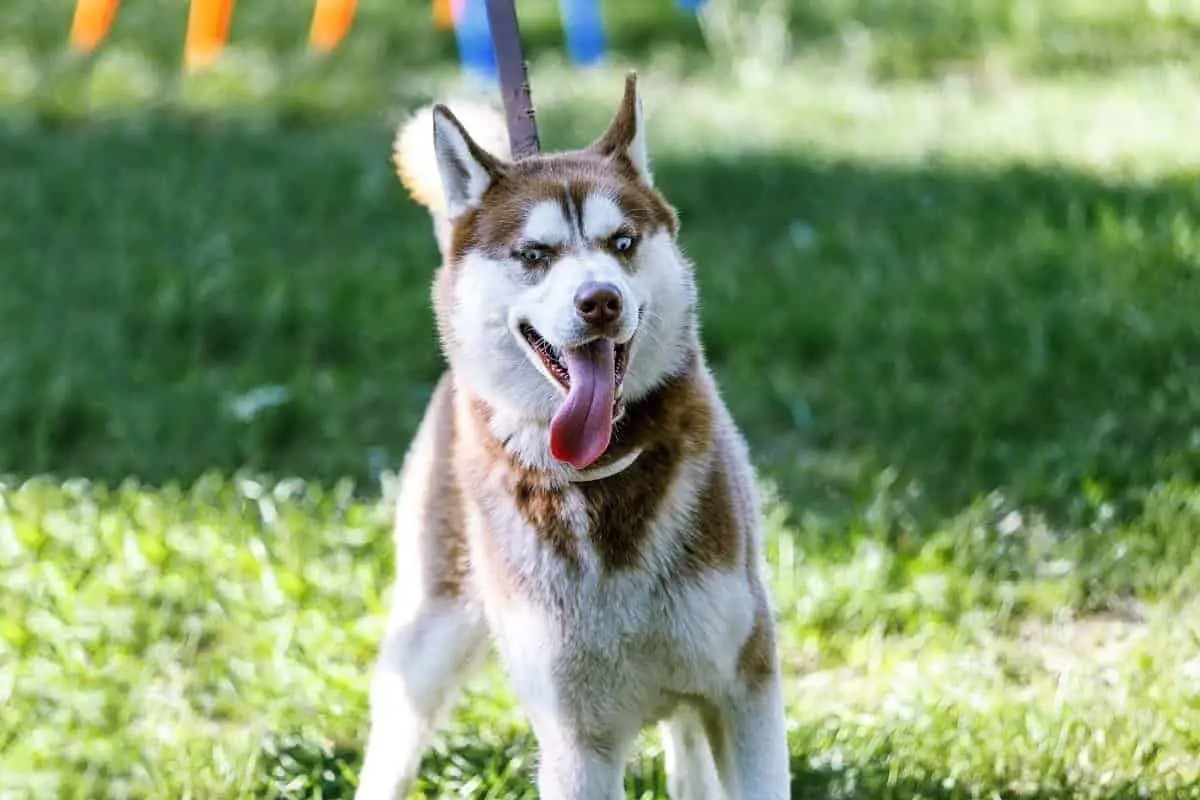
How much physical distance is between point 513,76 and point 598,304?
2.66 ft

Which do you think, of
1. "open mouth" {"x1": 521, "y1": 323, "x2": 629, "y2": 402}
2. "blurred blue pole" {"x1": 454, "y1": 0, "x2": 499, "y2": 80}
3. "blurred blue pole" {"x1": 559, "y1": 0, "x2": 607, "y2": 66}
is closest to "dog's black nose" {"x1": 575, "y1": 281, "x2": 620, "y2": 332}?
"open mouth" {"x1": 521, "y1": 323, "x2": 629, "y2": 402}

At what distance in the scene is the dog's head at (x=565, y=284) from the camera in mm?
3217

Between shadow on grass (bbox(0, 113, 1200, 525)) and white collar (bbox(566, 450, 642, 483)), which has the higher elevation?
white collar (bbox(566, 450, 642, 483))

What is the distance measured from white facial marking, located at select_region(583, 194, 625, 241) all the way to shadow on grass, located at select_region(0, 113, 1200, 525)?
2.27 m

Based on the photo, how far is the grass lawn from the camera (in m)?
4.38

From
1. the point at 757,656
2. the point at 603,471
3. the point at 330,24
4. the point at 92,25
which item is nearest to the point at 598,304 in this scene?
the point at 603,471

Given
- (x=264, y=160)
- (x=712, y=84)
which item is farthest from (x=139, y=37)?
(x=712, y=84)

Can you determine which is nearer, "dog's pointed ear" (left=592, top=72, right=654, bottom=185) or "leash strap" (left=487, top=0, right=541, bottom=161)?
"dog's pointed ear" (left=592, top=72, right=654, bottom=185)

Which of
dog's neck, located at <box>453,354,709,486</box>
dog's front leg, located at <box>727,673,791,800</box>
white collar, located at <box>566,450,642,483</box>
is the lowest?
dog's front leg, located at <box>727,673,791,800</box>

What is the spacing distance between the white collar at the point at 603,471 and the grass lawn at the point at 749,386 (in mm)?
974

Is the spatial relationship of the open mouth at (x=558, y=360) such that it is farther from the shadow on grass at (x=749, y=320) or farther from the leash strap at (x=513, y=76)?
the shadow on grass at (x=749, y=320)

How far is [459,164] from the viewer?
3.55m

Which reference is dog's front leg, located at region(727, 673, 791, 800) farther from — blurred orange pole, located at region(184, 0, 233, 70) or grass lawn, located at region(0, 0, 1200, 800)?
blurred orange pole, located at region(184, 0, 233, 70)

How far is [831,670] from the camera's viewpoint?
473 centimetres
